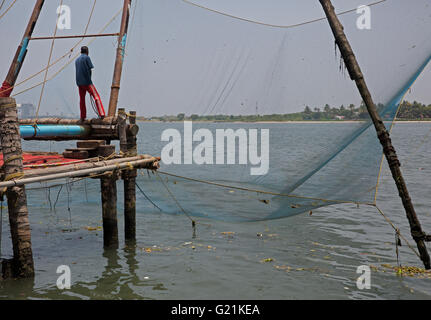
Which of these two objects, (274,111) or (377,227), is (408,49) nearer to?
(274,111)

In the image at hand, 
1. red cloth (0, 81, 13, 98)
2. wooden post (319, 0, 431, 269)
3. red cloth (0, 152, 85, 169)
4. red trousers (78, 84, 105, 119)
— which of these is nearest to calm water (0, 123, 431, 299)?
wooden post (319, 0, 431, 269)

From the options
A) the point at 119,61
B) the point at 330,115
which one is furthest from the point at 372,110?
the point at 119,61

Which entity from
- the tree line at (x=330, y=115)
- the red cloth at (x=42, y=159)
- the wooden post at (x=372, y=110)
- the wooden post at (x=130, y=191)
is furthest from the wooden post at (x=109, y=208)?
the wooden post at (x=372, y=110)

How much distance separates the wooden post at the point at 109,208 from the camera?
806cm

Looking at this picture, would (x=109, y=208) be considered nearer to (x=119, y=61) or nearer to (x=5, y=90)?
(x=119, y=61)

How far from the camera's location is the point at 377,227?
417 inches

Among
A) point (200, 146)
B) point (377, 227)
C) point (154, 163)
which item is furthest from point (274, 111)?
point (377, 227)

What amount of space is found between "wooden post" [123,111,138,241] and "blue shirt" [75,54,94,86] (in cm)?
113

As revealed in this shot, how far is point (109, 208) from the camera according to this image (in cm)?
818

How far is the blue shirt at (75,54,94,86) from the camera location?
837cm

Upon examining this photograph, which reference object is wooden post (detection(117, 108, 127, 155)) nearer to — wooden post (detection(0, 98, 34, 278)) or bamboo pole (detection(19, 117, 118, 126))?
bamboo pole (detection(19, 117, 118, 126))

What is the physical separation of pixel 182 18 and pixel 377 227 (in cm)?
672

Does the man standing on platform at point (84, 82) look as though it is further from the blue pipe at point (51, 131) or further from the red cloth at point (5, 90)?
the red cloth at point (5, 90)
